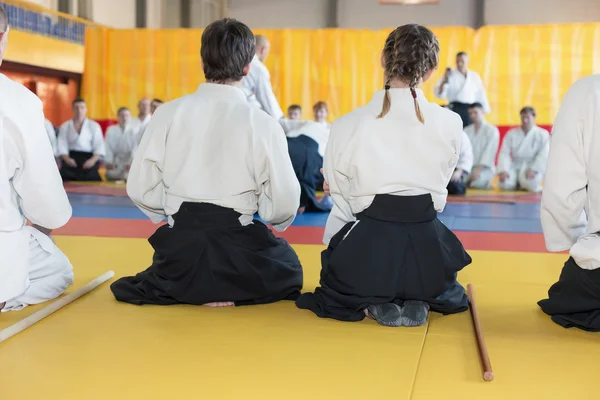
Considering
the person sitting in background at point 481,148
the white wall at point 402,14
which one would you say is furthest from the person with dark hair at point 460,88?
the white wall at point 402,14

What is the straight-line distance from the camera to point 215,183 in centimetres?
335

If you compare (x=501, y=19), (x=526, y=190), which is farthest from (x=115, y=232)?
(x=501, y=19)

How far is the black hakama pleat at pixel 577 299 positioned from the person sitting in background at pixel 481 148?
25.4 ft

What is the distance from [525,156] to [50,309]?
8.61m

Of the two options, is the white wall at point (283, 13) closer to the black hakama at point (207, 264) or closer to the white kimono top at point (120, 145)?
the white kimono top at point (120, 145)

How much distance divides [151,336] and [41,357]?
1.47 feet

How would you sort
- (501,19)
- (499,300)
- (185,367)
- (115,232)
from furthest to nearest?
(501,19)
(115,232)
(499,300)
(185,367)

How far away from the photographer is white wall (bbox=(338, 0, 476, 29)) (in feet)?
64.2

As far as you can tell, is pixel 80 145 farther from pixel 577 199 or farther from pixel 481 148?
pixel 577 199

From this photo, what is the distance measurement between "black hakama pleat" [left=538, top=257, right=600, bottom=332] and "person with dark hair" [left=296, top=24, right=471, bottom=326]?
0.49 meters

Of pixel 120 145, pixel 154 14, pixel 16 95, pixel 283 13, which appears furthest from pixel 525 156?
pixel 154 14

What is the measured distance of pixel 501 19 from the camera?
758 inches

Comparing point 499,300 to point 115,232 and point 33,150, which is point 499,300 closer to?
point 33,150

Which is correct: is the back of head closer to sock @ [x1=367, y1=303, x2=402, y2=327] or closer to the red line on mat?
sock @ [x1=367, y1=303, x2=402, y2=327]
